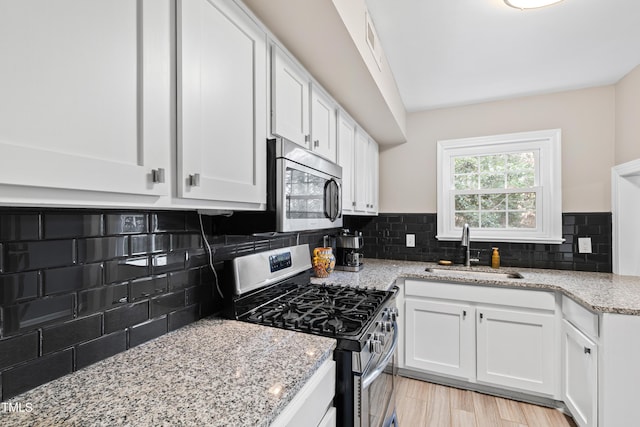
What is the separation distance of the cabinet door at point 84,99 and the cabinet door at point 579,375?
234 cm

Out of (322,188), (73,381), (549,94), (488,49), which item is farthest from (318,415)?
(549,94)

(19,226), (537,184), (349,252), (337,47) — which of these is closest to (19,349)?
(19,226)

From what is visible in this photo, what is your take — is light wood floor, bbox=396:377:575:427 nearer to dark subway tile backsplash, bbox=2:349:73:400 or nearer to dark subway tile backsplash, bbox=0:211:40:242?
dark subway tile backsplash, bbox=2:349:73:400

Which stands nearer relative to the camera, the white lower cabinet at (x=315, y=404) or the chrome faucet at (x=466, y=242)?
the white lower cabinet at (x=315, y=404)

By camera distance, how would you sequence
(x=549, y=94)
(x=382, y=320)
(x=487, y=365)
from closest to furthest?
(x=382, y=320), (x=487, y=365), (x=549, y=94)

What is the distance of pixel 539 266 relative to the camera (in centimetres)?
273

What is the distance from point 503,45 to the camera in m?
1.98

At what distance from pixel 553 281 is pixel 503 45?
167cm

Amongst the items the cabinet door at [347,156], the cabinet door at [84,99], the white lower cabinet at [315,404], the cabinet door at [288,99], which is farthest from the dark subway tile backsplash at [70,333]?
the cabinet door at [347,156]

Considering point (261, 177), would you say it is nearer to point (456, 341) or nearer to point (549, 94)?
point (456, 341)

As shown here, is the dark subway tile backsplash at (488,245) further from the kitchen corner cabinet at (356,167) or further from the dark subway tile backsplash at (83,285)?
the dark subway tile backsplash at (83,285)

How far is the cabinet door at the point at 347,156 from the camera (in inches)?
87.2

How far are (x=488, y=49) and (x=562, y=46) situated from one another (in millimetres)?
461

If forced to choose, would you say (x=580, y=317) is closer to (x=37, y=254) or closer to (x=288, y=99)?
(x=288, y=99)
